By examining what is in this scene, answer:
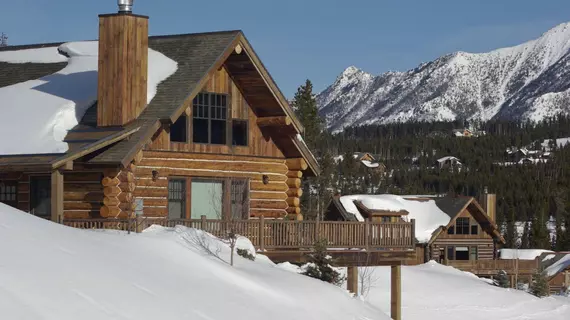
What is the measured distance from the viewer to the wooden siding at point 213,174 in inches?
1250

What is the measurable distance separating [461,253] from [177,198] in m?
55.0

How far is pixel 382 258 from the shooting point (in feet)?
112

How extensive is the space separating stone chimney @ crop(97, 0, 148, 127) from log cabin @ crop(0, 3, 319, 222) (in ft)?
0.09

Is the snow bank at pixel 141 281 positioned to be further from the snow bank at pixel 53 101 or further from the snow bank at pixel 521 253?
the snow bank at pixel 521 253

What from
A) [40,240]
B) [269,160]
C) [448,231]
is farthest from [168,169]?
[448,231]

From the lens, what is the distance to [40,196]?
31.9m

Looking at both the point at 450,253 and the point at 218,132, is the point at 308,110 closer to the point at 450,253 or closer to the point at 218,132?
the point at 450,253

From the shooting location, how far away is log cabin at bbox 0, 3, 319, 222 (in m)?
30.6

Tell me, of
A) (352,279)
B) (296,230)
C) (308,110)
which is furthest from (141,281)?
(308,110)

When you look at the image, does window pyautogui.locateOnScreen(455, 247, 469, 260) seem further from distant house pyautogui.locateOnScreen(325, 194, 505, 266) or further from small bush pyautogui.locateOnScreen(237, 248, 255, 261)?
small bush pyautogui.locateOnScreen(237, 248, 255, 261)

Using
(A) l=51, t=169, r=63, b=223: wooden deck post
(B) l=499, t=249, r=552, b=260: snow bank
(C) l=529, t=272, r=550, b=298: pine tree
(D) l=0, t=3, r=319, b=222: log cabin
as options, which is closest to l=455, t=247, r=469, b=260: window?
(B) l=499, t=249, r=552, b=260: snow bank

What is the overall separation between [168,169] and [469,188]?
514 ft

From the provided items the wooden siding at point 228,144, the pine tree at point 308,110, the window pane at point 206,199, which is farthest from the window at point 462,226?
the window pane at point 206,199

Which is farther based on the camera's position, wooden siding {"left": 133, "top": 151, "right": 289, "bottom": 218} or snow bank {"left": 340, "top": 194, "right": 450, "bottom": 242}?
snow bank {"left": 340, "top": 194, "right": 450, "bottom": 242}
